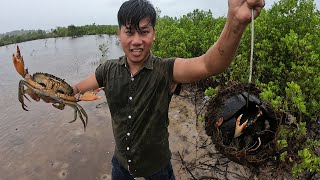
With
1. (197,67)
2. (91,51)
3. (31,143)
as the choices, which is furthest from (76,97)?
(91,51)

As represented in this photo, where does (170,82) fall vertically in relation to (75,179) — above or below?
above

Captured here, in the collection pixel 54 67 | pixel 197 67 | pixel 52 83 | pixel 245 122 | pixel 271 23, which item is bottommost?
pixel 54 67

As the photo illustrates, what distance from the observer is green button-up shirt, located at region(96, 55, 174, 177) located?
2.49 meters

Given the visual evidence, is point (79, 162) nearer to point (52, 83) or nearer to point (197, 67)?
point (52, 83)

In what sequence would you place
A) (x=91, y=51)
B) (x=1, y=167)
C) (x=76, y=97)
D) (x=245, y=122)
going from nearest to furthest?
(x=245, y=122) → (x=76, y=97) → (x=1, y=167) → (x=91, y=51)

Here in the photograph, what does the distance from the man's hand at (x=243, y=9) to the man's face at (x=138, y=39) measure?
2.61ft

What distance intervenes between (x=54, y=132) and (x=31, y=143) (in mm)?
609

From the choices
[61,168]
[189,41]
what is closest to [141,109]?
[61,168]

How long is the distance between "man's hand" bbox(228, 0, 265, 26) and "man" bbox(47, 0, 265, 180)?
1.26ft

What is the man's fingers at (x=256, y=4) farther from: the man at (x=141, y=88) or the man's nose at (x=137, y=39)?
the man's nose at (x=137, y=39)

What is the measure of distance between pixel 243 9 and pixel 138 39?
0.91 meters

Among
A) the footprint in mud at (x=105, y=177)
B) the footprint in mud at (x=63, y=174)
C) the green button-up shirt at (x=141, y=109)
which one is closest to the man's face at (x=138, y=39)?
the green button-up shirt at (x=141, y=109)

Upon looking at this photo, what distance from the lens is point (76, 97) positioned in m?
2.63

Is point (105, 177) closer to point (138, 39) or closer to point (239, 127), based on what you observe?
point (138, 39)
